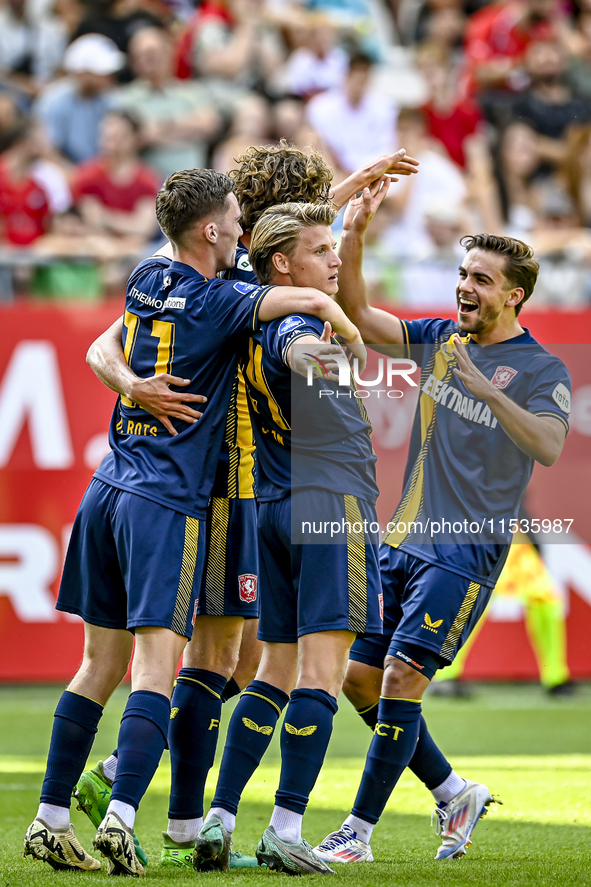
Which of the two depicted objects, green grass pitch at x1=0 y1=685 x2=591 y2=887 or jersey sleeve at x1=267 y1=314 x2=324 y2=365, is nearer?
jersey sleeve at x1=267 y1=314 x2=324 y2=365

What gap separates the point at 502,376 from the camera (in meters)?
4.40

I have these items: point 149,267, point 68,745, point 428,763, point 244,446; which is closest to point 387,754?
point 428,763

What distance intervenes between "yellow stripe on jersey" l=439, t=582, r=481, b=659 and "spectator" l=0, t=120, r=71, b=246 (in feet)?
22.3

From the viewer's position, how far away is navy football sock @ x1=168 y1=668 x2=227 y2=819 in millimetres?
3920

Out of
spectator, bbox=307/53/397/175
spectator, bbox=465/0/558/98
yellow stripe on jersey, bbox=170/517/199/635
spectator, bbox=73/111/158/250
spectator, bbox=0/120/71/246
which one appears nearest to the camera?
yellow stripe on jersey, bbox=170/517/199/635

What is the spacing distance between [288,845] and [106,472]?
135cm

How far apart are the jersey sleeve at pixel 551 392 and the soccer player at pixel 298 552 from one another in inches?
27.6

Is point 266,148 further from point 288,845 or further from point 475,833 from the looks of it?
Result: point 475,833

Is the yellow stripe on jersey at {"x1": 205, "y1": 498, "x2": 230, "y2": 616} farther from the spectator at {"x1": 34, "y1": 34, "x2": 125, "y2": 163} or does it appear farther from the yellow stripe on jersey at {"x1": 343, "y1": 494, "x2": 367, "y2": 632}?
the spectator at {"x1": 34, "y1": 34, "x2": 125, "y2": 163}

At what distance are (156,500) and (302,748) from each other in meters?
0.92

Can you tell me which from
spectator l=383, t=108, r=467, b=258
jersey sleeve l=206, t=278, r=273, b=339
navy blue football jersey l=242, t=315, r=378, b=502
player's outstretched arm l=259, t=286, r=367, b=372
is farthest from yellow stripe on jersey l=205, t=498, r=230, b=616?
spectator l=383, t=108, r=467, b=258

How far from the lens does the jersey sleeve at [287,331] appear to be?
139 inches

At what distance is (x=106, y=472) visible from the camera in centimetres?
389

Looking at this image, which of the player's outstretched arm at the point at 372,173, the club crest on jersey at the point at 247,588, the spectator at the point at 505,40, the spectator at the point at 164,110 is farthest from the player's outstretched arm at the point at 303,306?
the spectator at the point at 505,40
